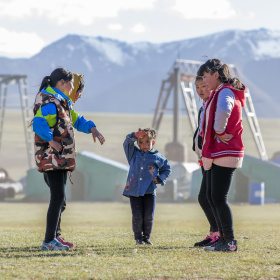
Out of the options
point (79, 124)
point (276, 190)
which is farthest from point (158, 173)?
point (276, 190)

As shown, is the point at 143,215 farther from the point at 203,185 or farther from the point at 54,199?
the point at 54,199

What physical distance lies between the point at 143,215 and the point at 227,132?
5.32ft

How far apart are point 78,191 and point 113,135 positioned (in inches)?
2245

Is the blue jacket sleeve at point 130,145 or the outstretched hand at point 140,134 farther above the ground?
the outstretched hand at point 140,134

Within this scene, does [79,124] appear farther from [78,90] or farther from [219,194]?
[219,194]

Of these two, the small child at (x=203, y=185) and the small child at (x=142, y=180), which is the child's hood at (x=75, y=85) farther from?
the small child at (x=203, y=185)

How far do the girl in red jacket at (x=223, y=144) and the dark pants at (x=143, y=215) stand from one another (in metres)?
1.00

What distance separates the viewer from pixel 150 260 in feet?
17.4

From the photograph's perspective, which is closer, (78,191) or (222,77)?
(222,77)

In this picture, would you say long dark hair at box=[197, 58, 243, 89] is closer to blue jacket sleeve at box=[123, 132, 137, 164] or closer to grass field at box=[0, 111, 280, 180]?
blue jacket sleeve at box=[123, 132, 137, 164]

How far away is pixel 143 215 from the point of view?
6727 millimetres

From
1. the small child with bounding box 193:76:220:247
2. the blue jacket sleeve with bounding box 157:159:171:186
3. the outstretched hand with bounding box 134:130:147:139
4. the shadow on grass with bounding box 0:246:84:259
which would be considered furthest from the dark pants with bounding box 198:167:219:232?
the shadow on grass with bounding box 0:246:84:259

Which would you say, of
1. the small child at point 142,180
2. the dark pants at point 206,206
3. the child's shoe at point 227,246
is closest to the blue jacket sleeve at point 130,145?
the small child at point 142,180

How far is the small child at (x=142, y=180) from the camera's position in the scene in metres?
6.65
